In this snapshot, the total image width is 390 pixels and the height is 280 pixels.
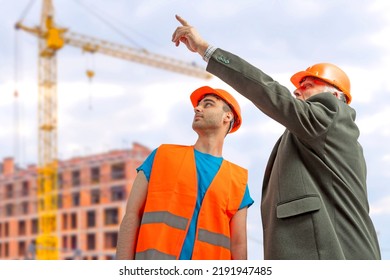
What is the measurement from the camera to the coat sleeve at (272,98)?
3.20 metres

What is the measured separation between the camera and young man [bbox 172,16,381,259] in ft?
10.6

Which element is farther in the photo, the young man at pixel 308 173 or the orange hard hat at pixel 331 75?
the orange hard hat at pixel 331 75

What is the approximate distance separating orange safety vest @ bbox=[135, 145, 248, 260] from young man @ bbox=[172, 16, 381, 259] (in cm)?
21

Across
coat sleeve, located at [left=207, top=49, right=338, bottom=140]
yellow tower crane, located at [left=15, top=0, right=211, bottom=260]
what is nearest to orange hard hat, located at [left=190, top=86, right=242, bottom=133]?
coat sleeve, located at [left=207, top=49, right=338, bottom=140]

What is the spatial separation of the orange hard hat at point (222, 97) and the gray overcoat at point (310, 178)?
1.38ft

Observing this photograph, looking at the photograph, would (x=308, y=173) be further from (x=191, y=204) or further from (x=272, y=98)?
(x=191, y=204)

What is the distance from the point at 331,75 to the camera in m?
3.70

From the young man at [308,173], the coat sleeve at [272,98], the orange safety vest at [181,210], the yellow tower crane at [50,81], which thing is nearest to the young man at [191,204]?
the orange safety vest at [181,210]

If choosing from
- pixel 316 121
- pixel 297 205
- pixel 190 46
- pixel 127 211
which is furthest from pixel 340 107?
pixel 127 211

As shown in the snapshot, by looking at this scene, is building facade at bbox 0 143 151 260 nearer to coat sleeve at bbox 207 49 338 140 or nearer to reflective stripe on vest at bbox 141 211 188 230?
reflective stripe on vest at bbox 141 211 188 230

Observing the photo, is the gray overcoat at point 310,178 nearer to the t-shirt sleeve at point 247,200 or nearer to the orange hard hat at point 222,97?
the t-shirt sleeve at point 247,200

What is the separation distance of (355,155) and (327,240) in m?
0.46
